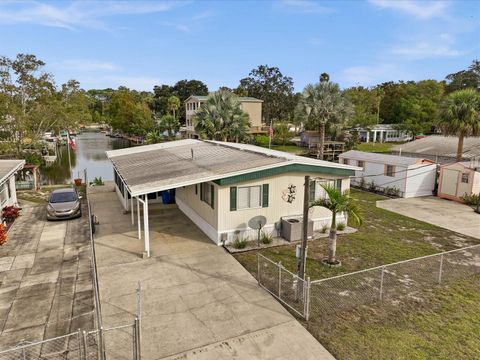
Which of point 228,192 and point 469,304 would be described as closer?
point 469,304

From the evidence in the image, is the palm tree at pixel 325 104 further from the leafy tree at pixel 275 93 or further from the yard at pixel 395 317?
the leafy tree at pixel 275 93

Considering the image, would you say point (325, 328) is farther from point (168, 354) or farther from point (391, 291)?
point (168, 354)

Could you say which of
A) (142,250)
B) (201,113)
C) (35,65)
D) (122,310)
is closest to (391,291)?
(122,310)

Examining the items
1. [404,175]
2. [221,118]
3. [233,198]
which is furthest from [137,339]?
[221,118]

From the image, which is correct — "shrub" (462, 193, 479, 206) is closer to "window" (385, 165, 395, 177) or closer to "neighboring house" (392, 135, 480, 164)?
"window" (385, 165, 395, 177)

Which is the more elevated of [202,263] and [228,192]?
[228,192]


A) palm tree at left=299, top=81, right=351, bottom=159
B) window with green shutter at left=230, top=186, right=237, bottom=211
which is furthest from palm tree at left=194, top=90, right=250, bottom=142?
window with green shutter at left=230, top=186, right=237, bottom=211

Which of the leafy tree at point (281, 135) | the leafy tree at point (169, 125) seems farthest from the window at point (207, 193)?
the leafy tree at point (169, 125)
